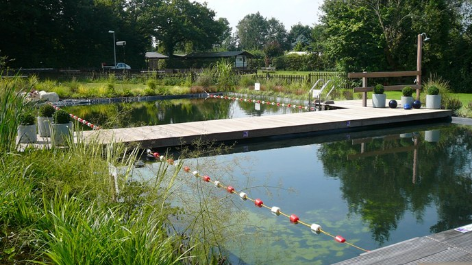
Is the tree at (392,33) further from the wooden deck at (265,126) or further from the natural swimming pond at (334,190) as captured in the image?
the natural swimming pond at (334,190)

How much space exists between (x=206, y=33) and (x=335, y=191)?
46292mm

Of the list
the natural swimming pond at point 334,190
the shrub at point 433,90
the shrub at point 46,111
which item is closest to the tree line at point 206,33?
the shrub at point 46,111

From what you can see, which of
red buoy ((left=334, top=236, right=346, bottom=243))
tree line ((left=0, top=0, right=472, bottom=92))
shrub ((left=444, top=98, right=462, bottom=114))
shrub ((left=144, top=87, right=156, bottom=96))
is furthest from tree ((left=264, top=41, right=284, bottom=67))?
red buoy ((left=334, top=236, right=346, bottom=243))

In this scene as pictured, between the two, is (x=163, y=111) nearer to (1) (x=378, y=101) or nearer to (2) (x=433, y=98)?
(1) (x=378, y=101)

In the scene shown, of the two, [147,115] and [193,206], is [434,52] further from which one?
[193,206]

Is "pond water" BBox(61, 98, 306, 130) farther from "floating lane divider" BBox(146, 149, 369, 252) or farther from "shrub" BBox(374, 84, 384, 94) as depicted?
"floating lane divider" BBox(146, 149, 369, 252)

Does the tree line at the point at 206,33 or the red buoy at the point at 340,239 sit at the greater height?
the tree line at the point at 206,33

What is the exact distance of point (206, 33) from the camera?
167 feet

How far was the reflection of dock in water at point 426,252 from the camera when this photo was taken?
11.0ft

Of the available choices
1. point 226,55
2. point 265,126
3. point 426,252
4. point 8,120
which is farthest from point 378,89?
point 226,55

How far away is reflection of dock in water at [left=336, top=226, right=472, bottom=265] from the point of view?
336 cm

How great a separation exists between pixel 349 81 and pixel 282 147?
13.7m

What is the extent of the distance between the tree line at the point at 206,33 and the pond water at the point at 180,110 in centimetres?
355

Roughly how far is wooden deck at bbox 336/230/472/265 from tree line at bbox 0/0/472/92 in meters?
6.18
